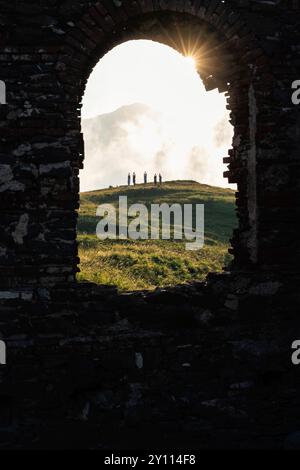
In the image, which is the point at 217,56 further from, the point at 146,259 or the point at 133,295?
the point at 146,259

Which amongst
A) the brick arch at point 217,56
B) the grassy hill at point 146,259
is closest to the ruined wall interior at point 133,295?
the brick arch at point 217,56

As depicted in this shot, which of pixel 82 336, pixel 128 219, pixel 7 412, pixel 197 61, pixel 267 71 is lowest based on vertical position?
pixel 7 412

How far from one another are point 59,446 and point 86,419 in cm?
40

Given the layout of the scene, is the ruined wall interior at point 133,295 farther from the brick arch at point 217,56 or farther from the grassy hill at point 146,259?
the grassy hill at point 146,259

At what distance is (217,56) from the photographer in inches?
230

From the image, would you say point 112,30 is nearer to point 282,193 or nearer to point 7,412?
point 282,193

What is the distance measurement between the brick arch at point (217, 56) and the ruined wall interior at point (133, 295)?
2cm

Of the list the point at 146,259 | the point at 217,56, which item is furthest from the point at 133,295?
the point at 146,259

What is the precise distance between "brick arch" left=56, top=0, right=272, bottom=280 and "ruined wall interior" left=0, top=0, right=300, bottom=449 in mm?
16

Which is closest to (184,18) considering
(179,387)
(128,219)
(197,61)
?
(197,61)

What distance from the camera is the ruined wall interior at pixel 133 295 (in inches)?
199

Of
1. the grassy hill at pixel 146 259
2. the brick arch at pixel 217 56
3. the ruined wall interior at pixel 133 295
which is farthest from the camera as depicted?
the grassy hill at pixel 146 259

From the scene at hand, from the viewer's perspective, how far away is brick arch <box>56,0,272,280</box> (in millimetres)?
5203
